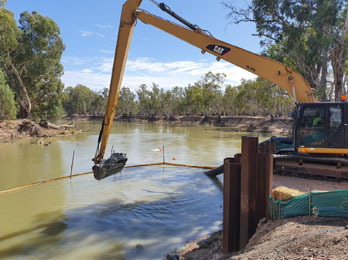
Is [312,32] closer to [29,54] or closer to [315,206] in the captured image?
[315,206]

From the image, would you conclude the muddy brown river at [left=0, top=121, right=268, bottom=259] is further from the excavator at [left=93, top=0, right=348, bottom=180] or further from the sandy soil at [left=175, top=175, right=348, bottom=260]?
the excavator at [left=93, top=0, right=348, bottom=180]

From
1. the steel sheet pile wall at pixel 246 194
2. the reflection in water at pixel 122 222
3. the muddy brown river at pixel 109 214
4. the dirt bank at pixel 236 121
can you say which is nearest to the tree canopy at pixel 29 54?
the muddy brown river at pixel 109 214

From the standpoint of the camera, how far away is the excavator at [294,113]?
7750 millimetres

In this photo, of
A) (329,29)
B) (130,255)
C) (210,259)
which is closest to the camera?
(210,259)

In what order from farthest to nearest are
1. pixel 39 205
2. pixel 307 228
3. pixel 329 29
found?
pixel 329 29 → pixel 39 205 → pixel 307 228

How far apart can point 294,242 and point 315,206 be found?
1195 millimetres

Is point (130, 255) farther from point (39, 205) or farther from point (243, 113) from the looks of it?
point (243, 113)

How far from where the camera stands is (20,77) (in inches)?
1368

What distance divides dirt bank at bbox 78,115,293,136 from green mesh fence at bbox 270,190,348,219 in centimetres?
1225

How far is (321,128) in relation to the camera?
790 cm

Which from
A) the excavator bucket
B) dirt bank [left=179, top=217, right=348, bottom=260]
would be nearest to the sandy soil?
dirt bank [left=179, top=217, right=348, bottom=260]

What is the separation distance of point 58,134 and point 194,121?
137 feet

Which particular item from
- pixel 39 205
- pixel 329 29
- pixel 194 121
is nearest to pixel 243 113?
pixel 194 121

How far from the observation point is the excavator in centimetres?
775
